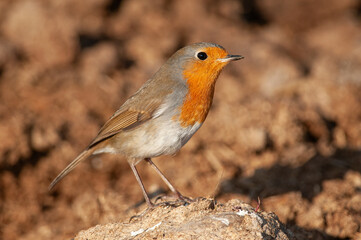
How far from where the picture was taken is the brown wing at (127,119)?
14.4 ft

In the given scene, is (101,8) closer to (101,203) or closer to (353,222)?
(101,203)

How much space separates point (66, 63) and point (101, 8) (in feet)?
5.07

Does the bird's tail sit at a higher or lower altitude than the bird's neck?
lower

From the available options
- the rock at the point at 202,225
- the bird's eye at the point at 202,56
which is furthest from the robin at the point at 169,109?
the rock at the point at 202,225

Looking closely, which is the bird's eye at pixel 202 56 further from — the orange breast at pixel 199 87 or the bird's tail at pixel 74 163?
the bird's tail at pixel 74 163

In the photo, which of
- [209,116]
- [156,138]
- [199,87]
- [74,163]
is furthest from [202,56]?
[209,116]

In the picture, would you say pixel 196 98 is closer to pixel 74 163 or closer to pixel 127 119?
pixel 127 119

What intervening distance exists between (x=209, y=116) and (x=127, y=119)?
2337 millimetres

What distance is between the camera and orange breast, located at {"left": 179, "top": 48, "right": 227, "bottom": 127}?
4.23m

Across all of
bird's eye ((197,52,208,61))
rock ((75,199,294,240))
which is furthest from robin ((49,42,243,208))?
rock ((75,199,294,240))

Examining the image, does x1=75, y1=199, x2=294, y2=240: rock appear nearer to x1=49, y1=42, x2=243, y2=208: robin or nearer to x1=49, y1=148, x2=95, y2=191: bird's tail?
x1=49, y1=42, x2=243, y2=208: robin

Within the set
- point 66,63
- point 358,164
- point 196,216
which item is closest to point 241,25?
point 66,63

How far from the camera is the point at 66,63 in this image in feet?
24.6

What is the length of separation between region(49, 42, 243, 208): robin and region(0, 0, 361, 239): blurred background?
0.71 meters
